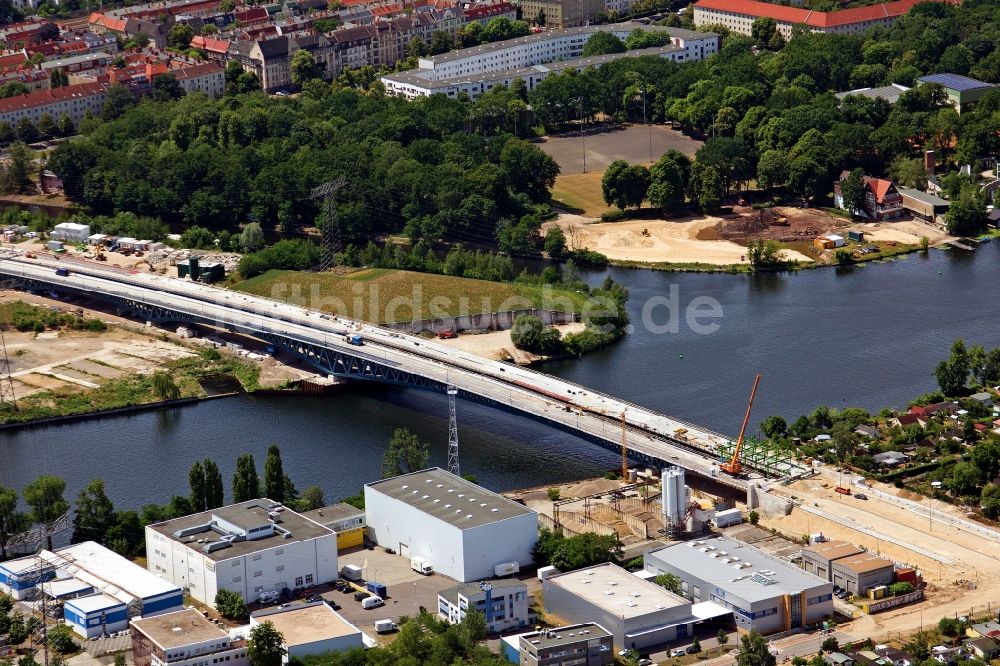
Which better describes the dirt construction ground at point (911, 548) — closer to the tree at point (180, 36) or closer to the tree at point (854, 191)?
the tree at point (854, 191)

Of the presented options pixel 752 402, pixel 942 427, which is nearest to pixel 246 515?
pixel 752 402

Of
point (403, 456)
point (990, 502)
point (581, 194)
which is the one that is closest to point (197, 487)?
point (403, 456)

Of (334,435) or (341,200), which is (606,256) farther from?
(334,435)

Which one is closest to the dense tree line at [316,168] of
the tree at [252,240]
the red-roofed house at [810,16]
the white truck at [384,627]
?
the tree at [252,240]

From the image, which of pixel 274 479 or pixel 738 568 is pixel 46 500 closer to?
pixel 274 479

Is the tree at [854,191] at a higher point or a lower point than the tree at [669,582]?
higher

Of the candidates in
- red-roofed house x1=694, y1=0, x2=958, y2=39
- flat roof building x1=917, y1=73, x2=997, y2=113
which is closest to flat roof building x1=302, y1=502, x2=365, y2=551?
flat roof building x1=917, y1=73, x2=997, y2=113

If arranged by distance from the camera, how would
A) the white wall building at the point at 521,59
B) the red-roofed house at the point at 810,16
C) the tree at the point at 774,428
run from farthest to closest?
the red-roofed house at the point at 810,16 < the white wall building at the point at 521,59 < the tree at the point at 774,428
